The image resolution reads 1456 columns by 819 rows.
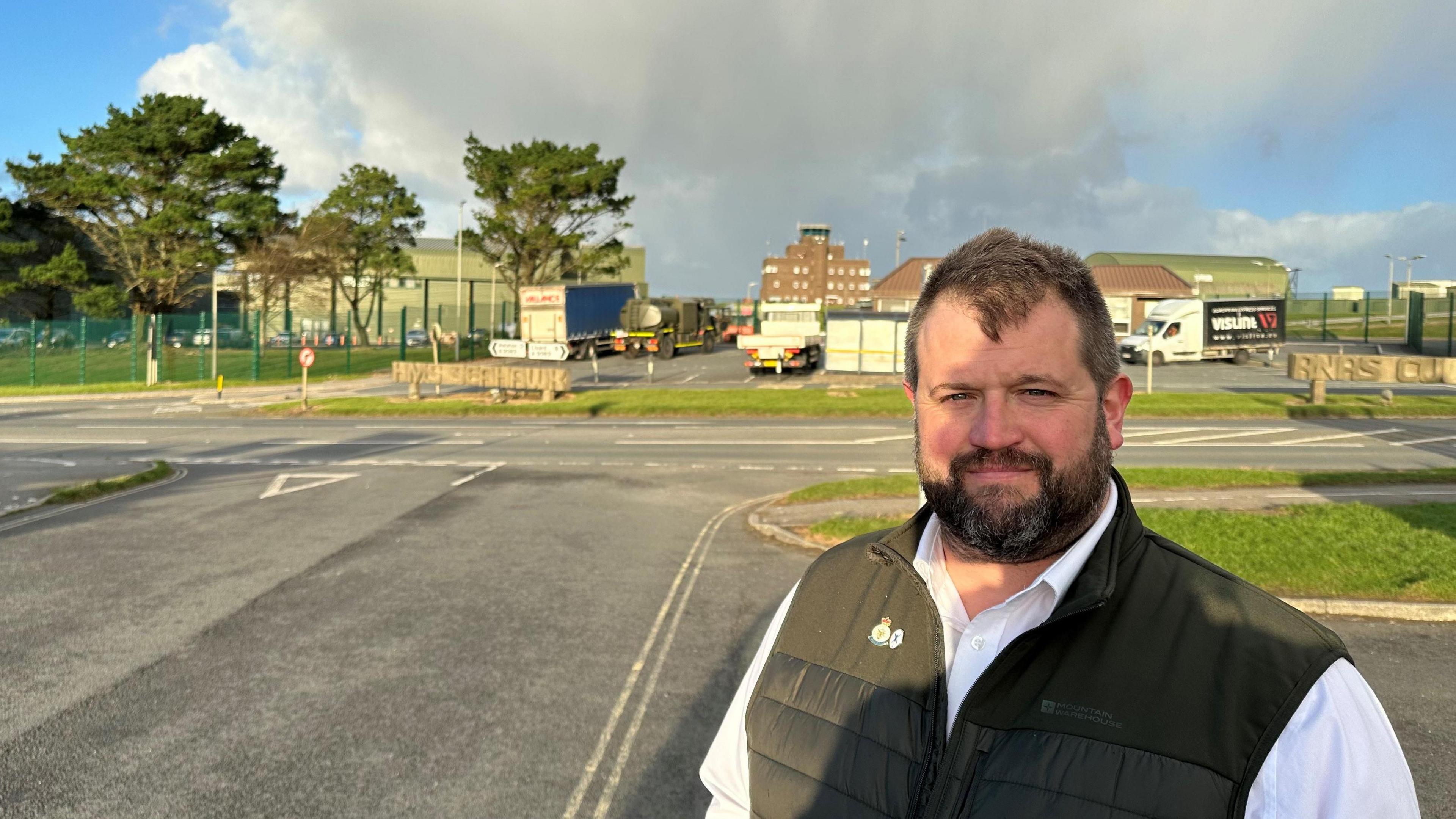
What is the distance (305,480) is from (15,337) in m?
35.0

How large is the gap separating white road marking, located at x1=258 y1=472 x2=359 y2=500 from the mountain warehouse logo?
46.6 feet

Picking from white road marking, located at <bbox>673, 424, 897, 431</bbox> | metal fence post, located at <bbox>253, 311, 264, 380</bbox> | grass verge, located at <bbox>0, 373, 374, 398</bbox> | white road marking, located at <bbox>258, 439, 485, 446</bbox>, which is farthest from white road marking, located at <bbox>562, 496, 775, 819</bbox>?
metal fence post, located at <bbox>253, 311, 264, 380</bbox>

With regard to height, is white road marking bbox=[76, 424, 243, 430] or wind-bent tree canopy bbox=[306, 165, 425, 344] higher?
wind-bent tree canopy bbox=[306, 165, 425, 344]

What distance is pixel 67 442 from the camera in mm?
22484

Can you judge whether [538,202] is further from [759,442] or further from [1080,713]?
[1080,713]

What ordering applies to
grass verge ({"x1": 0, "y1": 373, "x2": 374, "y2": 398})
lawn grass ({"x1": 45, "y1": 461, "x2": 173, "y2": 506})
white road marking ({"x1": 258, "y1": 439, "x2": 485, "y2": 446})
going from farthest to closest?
grass verge ({"x1": 0, "y1": 373, "x2": 374, "y2": 398}) < white road marking ({"x1": 258, "y1": 439, "x2": 485, "y2": 446}) < lawn grass ({"x1": 45, "y1": 461, "x2": 173, "y2": 506})

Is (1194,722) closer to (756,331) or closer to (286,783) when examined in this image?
(286,783)

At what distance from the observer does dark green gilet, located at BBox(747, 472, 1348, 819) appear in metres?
1.87

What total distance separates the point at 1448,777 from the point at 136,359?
4595 cm

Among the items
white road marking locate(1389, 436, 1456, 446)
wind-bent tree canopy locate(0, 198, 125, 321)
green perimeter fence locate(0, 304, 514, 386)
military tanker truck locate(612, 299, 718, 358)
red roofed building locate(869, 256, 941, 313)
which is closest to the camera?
white road marking locate(1389, 436, 1456, 446)

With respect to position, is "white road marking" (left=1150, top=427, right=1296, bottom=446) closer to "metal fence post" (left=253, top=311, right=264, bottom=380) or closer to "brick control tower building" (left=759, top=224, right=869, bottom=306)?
"metal fence post" (left=253, top=311, right=264, bottom=380)

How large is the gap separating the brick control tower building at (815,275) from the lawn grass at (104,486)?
121 m

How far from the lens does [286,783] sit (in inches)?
211

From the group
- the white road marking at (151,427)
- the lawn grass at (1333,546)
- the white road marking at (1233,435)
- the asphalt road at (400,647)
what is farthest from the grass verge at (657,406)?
the lawn grass at (1333,546)
